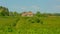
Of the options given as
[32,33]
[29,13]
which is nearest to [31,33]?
[32,33]

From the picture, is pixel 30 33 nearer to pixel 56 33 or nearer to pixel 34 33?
pixel 34 33

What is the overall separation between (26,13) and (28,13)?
1604mm

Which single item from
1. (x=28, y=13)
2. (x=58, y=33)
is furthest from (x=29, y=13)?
(x=58, y=33)

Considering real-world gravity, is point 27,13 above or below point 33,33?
below

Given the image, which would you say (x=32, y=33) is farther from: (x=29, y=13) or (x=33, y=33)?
(x=29, y=13)

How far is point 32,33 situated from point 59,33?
2.11 metres

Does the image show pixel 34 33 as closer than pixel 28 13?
Yes

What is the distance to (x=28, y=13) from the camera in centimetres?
8712

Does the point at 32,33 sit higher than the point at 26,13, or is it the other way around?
the point at 32,33

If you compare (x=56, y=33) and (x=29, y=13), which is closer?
(x=56, y=33)

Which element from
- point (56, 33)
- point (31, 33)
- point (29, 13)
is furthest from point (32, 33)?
point (29, 13)

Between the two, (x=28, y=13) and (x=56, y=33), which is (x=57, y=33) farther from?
(x=28, y=13)

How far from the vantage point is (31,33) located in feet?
48.5

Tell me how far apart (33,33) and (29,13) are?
2797 inches
